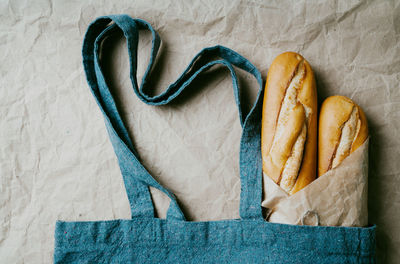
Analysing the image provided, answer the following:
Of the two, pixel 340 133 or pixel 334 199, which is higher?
pixel 340 133

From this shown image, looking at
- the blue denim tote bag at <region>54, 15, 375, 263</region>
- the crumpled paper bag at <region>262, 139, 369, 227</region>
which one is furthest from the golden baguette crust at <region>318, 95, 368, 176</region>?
the blue denim tote bag at <region>54, 15, 375, 263</region>

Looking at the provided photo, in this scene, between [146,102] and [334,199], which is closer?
[334,199]

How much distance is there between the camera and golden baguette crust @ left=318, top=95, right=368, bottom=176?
515mm

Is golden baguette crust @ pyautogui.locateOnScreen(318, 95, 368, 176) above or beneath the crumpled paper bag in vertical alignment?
above

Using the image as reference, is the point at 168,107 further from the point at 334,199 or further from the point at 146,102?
the point at 334,199

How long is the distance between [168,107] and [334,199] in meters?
0.38

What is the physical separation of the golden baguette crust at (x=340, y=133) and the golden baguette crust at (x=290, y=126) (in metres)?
0.02

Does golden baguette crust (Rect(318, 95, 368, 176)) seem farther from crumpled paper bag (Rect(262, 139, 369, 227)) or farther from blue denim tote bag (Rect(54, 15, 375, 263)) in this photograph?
blue denim tote bag (Rect(54, 15, 375, 263))

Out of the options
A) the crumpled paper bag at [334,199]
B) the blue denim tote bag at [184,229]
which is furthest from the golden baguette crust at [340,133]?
the blue denim tote bag at [184,229]

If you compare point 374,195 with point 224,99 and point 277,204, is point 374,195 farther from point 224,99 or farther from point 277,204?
point 224,99

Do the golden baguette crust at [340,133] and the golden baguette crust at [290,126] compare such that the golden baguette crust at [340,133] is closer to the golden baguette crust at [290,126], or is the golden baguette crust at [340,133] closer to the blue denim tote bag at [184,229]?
the golden baguette crust at [290,126]

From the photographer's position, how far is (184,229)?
1.79 feet

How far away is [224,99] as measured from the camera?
24.4 inches

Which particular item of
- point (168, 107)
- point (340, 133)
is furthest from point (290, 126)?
point (168, 107)
